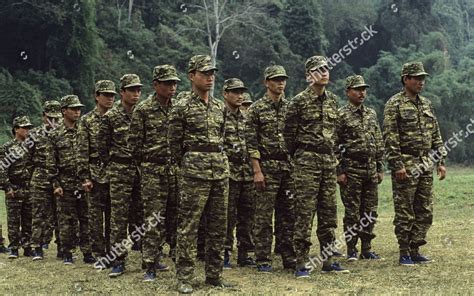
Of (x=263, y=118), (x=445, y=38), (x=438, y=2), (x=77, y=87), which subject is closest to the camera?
(x=263, y=118)

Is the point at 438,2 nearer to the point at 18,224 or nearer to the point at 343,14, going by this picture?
the point at 343,14

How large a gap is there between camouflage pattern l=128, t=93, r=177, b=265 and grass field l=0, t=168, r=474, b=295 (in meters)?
0.48

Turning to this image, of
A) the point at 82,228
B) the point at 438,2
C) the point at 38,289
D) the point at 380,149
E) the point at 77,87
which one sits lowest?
the point at 38,289

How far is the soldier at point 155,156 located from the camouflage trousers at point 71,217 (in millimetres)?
2036

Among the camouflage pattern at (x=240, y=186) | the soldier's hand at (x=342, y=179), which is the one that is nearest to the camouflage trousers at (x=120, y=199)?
the camouflage pattern at (x=240, y=186)

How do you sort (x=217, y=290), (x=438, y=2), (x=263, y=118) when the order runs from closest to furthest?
1. (x=217, y=290)
2. (x=263, y=118)
3. (x=438, y=2)

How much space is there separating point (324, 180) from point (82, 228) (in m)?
3.62

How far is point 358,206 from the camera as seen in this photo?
855cm

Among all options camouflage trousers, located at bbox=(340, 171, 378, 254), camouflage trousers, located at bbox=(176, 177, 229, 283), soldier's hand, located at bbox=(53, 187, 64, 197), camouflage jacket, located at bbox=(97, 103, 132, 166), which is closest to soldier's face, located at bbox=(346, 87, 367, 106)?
camouflage trousers, located at bbox=(340, 171, 378, 254)

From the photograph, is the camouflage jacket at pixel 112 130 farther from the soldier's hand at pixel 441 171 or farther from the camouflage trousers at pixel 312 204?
the soldier's hand at pixel 441 171

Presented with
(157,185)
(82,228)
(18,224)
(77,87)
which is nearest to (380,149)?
(157,185)

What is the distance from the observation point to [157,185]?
721 cm

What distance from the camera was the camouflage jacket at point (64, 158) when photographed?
934 cm

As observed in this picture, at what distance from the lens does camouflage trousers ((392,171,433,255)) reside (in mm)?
7828
